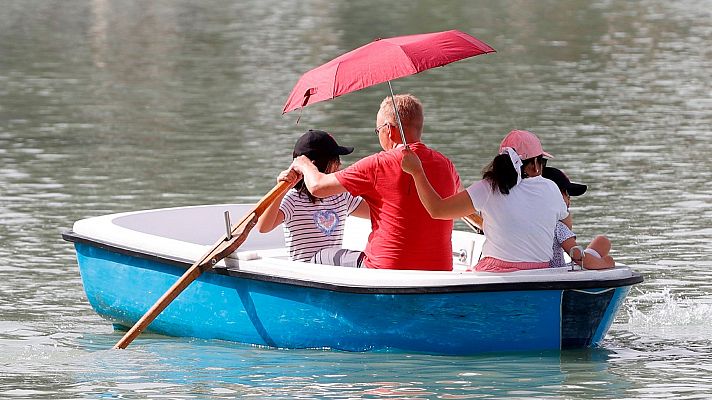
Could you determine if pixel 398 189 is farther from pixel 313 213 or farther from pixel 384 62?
pixel 313 213

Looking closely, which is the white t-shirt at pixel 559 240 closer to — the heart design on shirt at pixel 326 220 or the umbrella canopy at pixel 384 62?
the umbrella canopy at pixel 384 62

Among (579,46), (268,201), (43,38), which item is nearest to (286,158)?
(268,201)

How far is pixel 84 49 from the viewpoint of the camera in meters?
33.7

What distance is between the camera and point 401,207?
944 cm

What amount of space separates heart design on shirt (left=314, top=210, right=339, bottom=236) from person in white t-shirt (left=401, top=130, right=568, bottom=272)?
3.69 ft

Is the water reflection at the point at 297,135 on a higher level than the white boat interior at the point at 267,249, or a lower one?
lower

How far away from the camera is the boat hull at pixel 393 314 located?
9.11m

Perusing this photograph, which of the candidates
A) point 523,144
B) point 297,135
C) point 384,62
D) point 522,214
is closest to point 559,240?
point 522,214

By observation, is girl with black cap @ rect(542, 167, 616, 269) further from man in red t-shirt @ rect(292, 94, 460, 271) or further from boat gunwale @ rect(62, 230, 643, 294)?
A: man in red t-shirt @ rect(292, 94, 460, 271)

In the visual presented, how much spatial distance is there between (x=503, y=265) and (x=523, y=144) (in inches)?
25.8

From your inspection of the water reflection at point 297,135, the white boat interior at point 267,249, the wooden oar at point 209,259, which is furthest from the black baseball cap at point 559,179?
the wooden oar at point 209,259

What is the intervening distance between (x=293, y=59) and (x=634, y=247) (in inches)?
690

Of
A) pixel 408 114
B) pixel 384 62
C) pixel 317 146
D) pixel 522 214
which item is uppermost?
pixel 384 62

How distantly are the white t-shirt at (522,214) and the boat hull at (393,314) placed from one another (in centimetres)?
31
